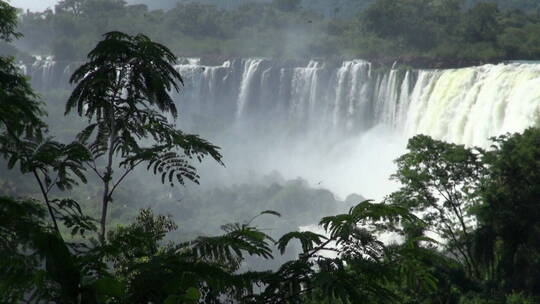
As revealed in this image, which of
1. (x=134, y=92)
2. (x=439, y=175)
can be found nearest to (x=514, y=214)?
(x=439, y=175)

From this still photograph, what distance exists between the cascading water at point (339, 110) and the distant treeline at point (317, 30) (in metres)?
4.43

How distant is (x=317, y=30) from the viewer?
62719 mm

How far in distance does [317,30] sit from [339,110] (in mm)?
23607

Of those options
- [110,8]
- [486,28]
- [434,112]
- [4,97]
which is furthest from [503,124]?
[110,8]

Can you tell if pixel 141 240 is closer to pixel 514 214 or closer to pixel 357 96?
pixel 514 214

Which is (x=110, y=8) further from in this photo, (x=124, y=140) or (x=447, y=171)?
(x=124, y=140)

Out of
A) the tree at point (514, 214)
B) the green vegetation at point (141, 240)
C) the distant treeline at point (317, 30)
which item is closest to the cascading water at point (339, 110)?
the distant treeline at point (317, 30)

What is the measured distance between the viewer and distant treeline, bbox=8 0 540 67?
42.5m

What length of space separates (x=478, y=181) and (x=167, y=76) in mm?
14071

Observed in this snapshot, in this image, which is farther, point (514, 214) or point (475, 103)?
point (475, 103)

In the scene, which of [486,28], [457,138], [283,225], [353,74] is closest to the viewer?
[457,138]

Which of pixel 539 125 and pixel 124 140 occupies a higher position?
pixel 124 140

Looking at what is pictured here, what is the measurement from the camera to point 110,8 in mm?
80375

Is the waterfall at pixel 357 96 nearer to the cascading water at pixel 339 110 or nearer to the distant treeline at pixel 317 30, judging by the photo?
the cascading water at pixel 339 110
